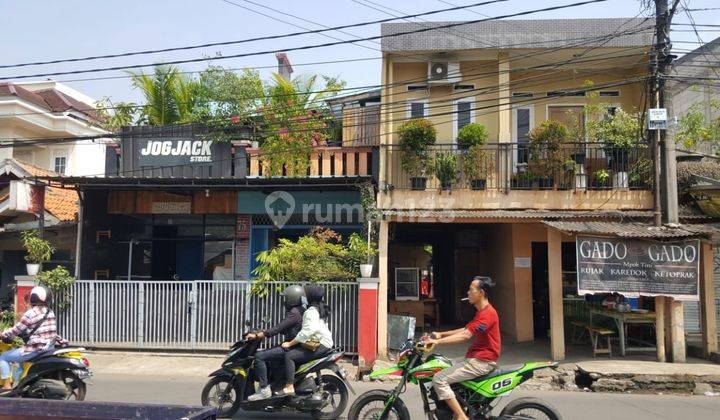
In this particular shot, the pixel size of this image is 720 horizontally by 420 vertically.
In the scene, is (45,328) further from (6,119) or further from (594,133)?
(6,119)

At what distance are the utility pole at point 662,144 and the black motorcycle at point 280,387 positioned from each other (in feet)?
24.5

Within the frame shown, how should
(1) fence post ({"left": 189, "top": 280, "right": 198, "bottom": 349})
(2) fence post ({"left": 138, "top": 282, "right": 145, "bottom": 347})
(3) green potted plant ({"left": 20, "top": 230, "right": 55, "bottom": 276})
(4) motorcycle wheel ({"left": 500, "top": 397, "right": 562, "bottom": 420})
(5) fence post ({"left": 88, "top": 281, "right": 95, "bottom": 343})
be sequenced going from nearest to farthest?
(4) motorcycle wheel ({"left": 500, "top": 397, "right": 562, "bottom": 420}), (1) fence post ({"left": 189, "top": 280, "right": 198, "bottom": 349}), (2) fence post ({"left": 138, "top": 282, "right": 145, "bottom": 347}), (5) fence post ({"left": 88, "top": 281, "right": 95, "bottom": 343}), (3) green potted plant ({"left": 20, "top": 230, "right": 55, "bottom": 276})

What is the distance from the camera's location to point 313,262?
11000mm

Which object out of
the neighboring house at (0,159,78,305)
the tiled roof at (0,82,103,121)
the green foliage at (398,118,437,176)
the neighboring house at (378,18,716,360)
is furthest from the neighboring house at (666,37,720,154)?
the tiled roof at (0,82,103,121)

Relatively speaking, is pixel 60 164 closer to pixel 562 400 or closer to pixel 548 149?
pixel 548 149

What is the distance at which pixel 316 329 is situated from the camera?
21.5 ft

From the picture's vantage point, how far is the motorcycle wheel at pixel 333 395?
21.5 feet

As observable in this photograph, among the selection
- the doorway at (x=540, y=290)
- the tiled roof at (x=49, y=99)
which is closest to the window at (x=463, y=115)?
the doorway at (x=540, y=290)

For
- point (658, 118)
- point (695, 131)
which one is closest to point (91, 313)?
point (658, 118)

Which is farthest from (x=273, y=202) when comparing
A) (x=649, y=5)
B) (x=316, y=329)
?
(x=649, y=5)

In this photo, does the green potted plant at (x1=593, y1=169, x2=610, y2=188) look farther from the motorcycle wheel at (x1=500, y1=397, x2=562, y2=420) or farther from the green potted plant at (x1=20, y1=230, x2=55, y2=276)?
the green potted plant at (x1=20, y1=230, x2=55, y2=276)

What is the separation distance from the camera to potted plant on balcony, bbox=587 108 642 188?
1184cm

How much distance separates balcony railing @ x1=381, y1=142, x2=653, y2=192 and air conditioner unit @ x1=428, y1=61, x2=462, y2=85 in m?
2.18

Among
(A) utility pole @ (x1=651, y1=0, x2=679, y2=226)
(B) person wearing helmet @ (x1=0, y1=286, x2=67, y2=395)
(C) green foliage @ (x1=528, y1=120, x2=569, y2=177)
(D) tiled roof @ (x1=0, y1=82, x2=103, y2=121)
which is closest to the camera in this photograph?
(B) person wearing helmet @ (x1=0, y1=286, x2=67, y2=395)
